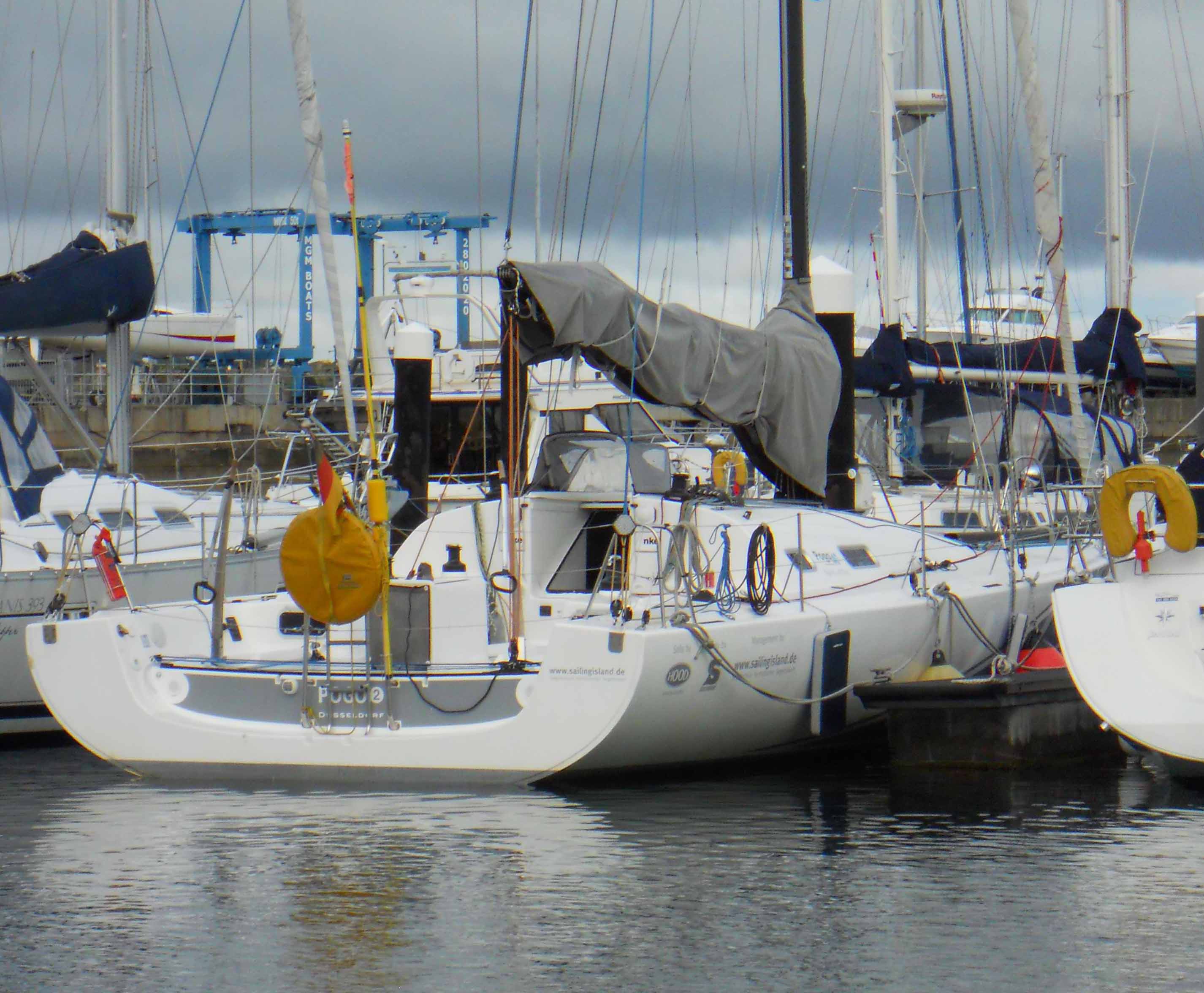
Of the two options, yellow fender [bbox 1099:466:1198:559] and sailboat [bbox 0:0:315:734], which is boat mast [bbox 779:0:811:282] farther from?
sailboat [bbox 0:0:315:734]

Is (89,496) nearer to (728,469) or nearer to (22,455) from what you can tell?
(22,455)

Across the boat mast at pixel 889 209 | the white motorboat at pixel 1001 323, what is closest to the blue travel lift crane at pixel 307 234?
the white motorboat at pixel 1001 323

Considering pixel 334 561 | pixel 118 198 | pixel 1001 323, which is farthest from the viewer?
pixel 1001 323

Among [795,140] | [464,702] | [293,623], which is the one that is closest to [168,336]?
[795,140]

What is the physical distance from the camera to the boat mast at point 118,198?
15852mm

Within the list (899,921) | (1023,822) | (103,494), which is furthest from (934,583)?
(103,494)

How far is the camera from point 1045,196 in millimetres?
14273

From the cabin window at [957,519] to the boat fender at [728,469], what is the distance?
253cm

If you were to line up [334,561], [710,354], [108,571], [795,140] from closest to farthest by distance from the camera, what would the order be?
[334,561] < [108,571] < [710,354] < [795,140]

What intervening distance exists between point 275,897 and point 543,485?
4724mm

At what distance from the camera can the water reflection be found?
22.2ft

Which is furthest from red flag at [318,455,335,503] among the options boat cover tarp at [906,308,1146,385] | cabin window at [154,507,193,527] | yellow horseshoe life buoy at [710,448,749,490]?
boat cover tarp at [906,308,1146,385]

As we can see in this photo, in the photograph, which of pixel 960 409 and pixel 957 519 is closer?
pixel 957 519

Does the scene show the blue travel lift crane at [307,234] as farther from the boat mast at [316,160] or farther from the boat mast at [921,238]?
the boat mast at [316,160]
